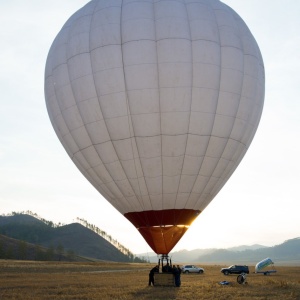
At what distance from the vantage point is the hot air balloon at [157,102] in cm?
2084

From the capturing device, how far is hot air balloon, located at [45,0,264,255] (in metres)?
20.8

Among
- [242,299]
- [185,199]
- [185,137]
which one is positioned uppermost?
[185,137]

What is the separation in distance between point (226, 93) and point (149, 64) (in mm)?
4134

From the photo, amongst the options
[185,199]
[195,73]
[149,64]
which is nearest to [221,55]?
[195,73]

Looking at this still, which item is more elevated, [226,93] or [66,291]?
[226,93]

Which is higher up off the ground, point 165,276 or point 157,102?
point 157,102

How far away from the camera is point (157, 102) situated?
2072cm

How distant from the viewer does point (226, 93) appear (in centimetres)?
2173

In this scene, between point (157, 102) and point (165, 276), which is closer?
point (157, 102)

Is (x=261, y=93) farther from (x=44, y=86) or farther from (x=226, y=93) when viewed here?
(x=44, y=86)

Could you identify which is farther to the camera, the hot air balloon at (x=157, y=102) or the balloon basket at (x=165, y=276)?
the balloon basket at (x=165, y=276)

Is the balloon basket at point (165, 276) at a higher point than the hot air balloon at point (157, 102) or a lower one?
lower

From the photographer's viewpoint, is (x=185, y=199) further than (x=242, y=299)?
Yes

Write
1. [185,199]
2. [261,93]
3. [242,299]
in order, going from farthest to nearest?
1. [261,93]
2. [185,199]
3. [242,299]
